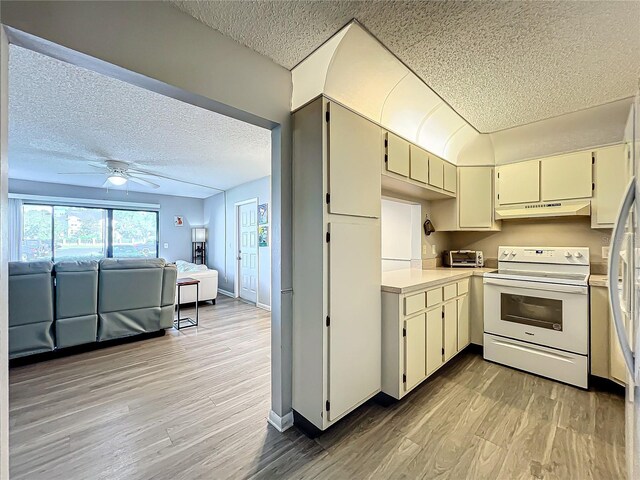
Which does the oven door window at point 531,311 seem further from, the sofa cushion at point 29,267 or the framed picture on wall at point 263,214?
the sofa cushion at point 29,267

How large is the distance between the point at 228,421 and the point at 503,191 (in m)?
3.62

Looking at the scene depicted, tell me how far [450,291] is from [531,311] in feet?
2.58

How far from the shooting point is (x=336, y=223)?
182 centimetres

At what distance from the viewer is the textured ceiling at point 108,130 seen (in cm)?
217

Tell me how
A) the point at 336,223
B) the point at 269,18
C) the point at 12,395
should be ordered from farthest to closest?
the point at 12,395 < the point at 336,223 < the point at 269,18

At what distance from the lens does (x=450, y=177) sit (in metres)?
3.22

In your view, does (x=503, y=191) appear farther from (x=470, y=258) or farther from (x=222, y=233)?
(x=222, y=233)

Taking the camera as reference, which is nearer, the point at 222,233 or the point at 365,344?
the point at 365,344

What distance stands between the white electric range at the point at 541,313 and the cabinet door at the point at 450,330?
1.34 ft

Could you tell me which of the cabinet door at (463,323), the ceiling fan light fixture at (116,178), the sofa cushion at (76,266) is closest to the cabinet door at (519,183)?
the cabinet door at (463,323)

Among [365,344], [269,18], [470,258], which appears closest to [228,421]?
[365,344]

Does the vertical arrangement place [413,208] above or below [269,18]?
below

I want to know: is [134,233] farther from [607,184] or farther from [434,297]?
[607,184]

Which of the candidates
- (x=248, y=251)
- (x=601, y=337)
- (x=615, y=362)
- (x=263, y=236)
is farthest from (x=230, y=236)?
(x=615, y=362)
